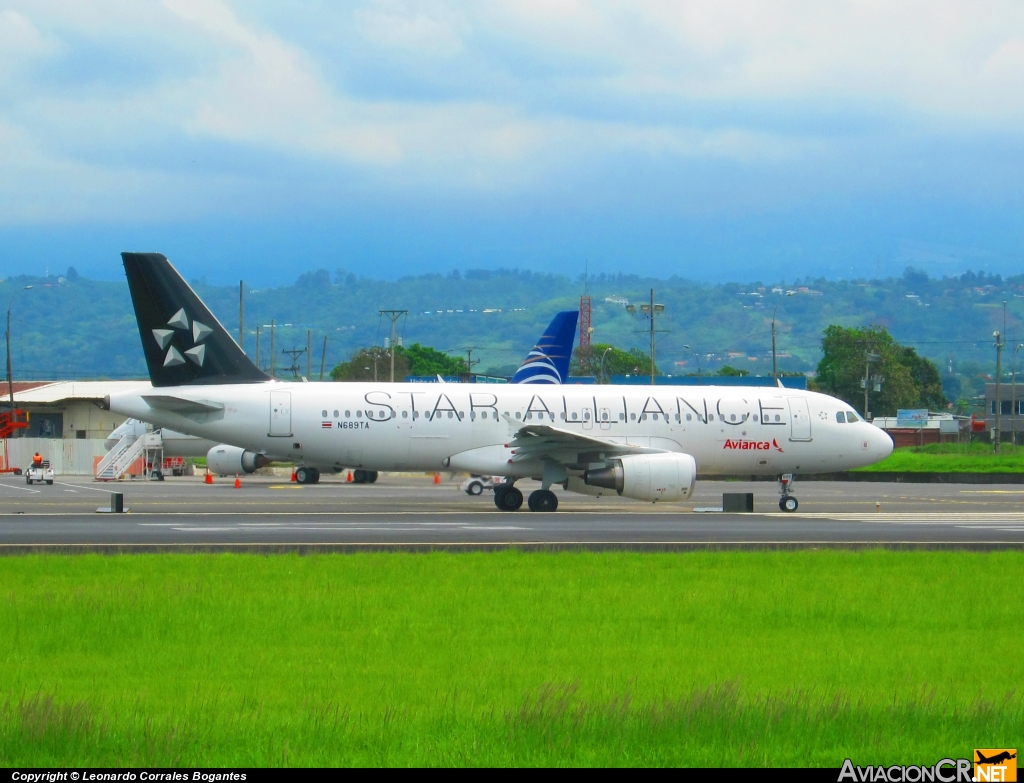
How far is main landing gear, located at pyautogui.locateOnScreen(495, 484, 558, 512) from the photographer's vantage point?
31.6 meters

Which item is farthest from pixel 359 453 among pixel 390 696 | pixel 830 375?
pixel 830 375

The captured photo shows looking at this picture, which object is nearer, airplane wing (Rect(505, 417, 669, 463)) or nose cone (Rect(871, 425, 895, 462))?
airplane wing (Rect(505, 417, 669, 463))

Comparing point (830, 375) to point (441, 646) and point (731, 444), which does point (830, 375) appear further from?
point (441, 646)

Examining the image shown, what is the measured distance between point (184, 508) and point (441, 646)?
21.7 m

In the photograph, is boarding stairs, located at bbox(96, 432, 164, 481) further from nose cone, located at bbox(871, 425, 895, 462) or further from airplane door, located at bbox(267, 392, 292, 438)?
nose cone, located at bbox(871, 425, 895, 462)

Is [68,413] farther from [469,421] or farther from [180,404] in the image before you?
[469,421]

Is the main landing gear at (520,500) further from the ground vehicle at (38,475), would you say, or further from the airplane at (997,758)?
the ground vehicle at (38,475)

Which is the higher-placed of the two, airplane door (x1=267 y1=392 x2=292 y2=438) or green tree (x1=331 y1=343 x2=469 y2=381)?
green tree (x1=331 y1=343 x2=469 y2=381)

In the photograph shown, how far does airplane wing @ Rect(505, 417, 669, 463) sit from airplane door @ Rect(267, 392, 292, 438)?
5375 millimetres

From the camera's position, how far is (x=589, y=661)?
34.8 feet

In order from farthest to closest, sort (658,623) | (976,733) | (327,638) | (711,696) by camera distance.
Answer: (658,623)
(327,638)
(711,696)
(976,733)

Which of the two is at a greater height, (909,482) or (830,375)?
(830,375)

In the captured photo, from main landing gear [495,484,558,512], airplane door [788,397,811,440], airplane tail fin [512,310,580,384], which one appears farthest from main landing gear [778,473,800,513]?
airplane tail fin [512,310,580,384]

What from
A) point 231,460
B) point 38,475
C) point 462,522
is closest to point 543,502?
point 462,522
